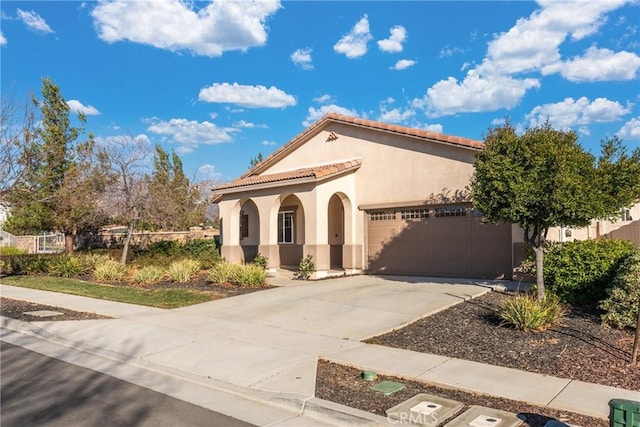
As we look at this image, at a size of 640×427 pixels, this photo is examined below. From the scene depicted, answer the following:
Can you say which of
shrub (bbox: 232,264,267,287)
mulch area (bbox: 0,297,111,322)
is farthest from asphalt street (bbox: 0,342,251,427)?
shrub (bbox: 232,264,267,287)

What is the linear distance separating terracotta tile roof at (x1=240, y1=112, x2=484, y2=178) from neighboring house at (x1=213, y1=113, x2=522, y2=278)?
39mm

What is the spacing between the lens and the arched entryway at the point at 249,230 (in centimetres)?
2330

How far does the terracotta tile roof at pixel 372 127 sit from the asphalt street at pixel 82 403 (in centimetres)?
1121

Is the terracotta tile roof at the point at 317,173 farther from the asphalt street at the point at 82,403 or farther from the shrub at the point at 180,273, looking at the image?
the asphalt street at the point at 82,403

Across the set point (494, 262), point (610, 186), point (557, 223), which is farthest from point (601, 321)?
point (494, 262)

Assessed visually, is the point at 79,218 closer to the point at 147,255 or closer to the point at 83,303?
the point at 147,255

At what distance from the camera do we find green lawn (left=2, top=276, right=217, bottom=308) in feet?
44.7

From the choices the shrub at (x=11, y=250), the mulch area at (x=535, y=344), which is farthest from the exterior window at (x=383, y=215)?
the shrub at (x=11, y=250)

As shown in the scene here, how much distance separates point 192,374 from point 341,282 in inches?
358

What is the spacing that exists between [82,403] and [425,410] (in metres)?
4.13

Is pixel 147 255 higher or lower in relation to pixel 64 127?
lower

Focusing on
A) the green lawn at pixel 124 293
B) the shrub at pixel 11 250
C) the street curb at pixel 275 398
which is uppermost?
the shrub at pixel 11 250

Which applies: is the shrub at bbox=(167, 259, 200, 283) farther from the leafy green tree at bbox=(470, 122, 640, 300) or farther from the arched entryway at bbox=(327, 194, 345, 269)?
the leafy green tree at bbox=(470, 122, 640, 300)

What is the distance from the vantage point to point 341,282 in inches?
642
